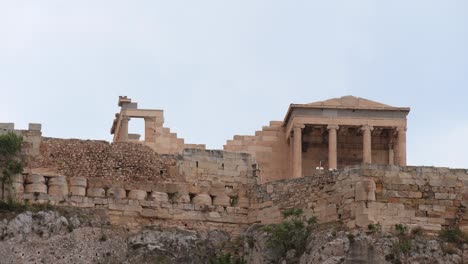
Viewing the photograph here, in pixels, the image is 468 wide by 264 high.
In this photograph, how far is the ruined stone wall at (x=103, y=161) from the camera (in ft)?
159

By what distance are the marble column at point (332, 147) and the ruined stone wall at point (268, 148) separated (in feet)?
5.07

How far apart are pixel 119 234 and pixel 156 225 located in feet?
4.29

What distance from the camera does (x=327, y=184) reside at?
47219 mm

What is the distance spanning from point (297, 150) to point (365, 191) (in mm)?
17498

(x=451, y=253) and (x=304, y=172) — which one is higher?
(x=304, y=172)

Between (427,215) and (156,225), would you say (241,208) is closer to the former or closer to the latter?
(156,225)

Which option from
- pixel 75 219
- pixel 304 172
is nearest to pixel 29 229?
pixel 75 219

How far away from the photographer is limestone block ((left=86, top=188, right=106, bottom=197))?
4794 centimetres

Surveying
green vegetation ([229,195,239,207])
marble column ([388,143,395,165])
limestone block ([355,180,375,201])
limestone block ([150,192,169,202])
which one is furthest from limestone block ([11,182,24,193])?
marble column ([388,143,395,165])

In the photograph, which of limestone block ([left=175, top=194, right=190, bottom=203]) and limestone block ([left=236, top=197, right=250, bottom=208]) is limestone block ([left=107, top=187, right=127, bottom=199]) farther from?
A: limestone block ([left=236, top=197, right=250, bottom=208])

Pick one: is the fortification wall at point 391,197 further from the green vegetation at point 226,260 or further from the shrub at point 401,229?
the green vegetation at point 226,260

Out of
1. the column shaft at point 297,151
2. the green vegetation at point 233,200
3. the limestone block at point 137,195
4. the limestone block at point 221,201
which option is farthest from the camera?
the column shaft at point 297,151

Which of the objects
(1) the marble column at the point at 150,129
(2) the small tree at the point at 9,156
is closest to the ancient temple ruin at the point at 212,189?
(2) the small tree at the point at 9,156

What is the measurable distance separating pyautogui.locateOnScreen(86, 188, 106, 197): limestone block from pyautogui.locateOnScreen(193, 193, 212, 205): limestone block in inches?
104
